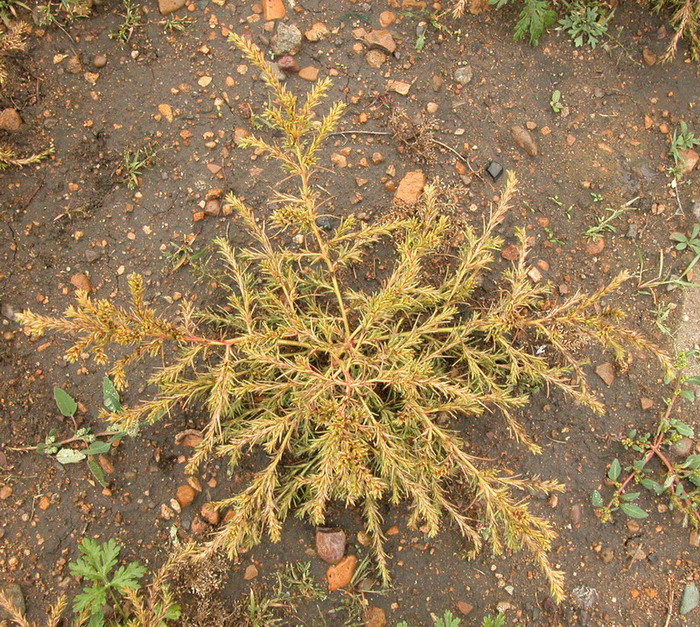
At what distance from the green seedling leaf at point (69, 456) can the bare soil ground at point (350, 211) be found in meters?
0.06

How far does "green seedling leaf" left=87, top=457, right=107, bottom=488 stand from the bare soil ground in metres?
0.05

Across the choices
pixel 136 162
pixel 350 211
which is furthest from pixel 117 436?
pixel 350 211

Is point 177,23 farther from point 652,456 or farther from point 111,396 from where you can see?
point 652,456

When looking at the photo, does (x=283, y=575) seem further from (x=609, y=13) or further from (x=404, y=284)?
(x=609, y=13)

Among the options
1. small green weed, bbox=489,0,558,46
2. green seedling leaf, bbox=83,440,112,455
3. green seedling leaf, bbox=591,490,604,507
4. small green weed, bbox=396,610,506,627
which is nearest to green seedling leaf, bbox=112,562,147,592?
green seedling leaf, bbox=83,440,112,455

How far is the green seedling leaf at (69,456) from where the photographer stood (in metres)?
3.02

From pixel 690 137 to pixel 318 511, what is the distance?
9.19 feet

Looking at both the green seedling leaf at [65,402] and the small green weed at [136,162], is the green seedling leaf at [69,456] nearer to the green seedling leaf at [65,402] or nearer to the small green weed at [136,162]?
the green seedling leaf at [65,402]

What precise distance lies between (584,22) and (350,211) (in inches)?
66.4

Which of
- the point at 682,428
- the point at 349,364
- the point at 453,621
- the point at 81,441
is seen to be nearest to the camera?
the point at 349,364

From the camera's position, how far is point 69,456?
9.92 feet

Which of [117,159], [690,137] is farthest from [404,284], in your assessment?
[690,137]

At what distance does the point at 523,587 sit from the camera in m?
3.07

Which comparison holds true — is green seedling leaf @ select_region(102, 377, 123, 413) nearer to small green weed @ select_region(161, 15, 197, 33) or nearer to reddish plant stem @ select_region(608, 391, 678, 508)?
small green weed @ select_region(161, 15, 197, 33)
